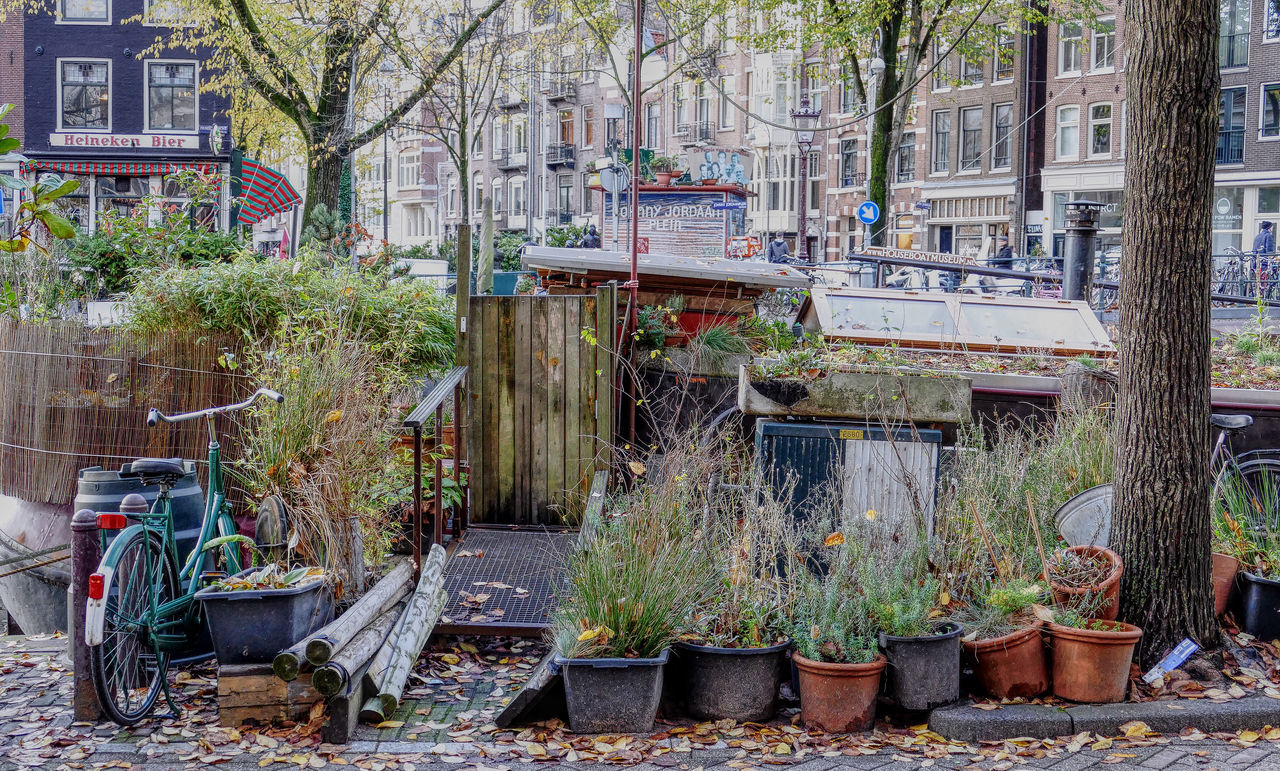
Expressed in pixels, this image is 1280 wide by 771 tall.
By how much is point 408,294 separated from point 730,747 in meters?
4.40

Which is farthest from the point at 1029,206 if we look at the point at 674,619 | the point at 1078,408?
the point at 674,619

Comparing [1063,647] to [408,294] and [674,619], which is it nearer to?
[674,619]

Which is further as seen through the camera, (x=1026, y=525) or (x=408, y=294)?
(x=408, y=294)

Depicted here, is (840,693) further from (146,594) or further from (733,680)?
(146,594)

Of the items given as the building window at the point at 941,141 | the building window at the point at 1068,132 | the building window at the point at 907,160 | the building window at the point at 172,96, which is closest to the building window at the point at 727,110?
the building window at the point at 907,160

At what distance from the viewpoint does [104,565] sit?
Answer: 4.64 meters

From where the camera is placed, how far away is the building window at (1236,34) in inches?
1519

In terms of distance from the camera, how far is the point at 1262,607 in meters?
5.52

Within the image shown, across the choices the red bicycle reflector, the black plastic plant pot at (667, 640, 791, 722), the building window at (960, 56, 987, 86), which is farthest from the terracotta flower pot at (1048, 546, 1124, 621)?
the building window at (960, 56, 987, 86)

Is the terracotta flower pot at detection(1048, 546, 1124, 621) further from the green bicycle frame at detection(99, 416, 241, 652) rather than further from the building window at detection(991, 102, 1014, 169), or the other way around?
the building window at detection(991, 102, 1014, 169)

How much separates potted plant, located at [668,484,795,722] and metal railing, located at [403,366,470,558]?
1.41 m

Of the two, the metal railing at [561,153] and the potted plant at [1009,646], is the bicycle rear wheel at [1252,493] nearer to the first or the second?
the potted plant at [1009,646]

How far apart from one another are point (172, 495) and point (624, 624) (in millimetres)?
2506

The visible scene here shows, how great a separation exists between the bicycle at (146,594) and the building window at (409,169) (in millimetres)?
73495
